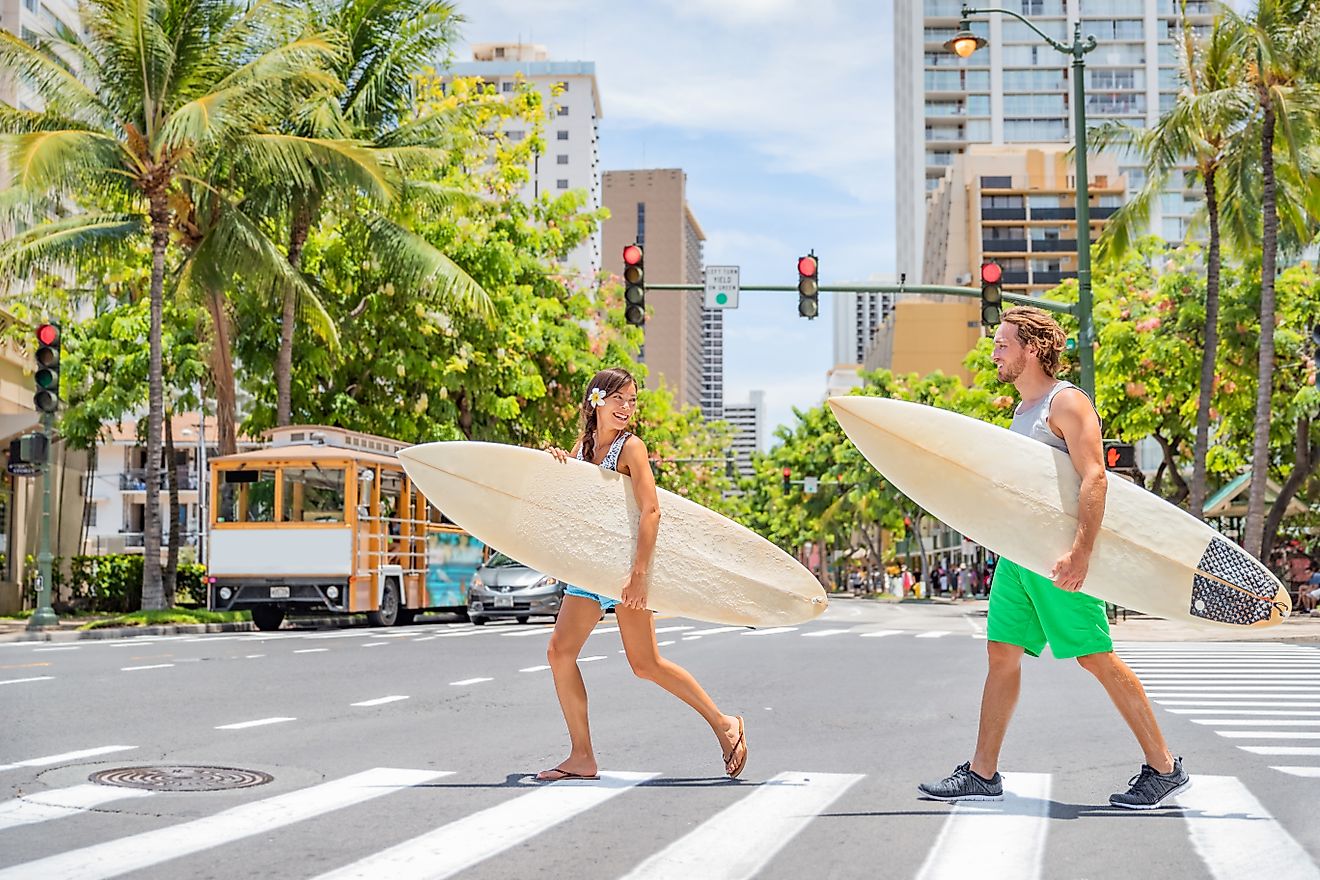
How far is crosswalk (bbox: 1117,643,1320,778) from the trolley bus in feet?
37.6

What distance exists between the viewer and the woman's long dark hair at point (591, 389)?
6.10 meters

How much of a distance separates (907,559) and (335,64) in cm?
7210

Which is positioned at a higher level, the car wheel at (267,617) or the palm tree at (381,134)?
the palm tree at (381,134)

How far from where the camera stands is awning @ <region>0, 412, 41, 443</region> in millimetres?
27109

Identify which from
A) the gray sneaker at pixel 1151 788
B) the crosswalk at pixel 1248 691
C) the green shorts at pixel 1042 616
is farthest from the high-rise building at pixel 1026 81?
the green shorts at pixel 1042 616

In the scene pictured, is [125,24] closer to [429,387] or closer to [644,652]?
[429,387]

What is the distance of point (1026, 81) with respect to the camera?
113812mm

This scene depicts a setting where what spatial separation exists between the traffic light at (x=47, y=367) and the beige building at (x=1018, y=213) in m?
82.2

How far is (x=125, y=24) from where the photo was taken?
22500 mm

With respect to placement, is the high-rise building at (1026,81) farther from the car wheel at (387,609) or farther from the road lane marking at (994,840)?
the road lane marking at (994,840)

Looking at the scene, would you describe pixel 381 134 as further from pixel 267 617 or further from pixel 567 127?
pixel 567 127

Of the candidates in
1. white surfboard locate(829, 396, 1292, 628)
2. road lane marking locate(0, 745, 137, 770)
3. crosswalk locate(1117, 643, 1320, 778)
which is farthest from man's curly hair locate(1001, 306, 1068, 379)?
road lane marking locate(0, 745, 137, 770)

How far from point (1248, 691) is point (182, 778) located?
29.0 ft

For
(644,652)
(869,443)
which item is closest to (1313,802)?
(869,443)
